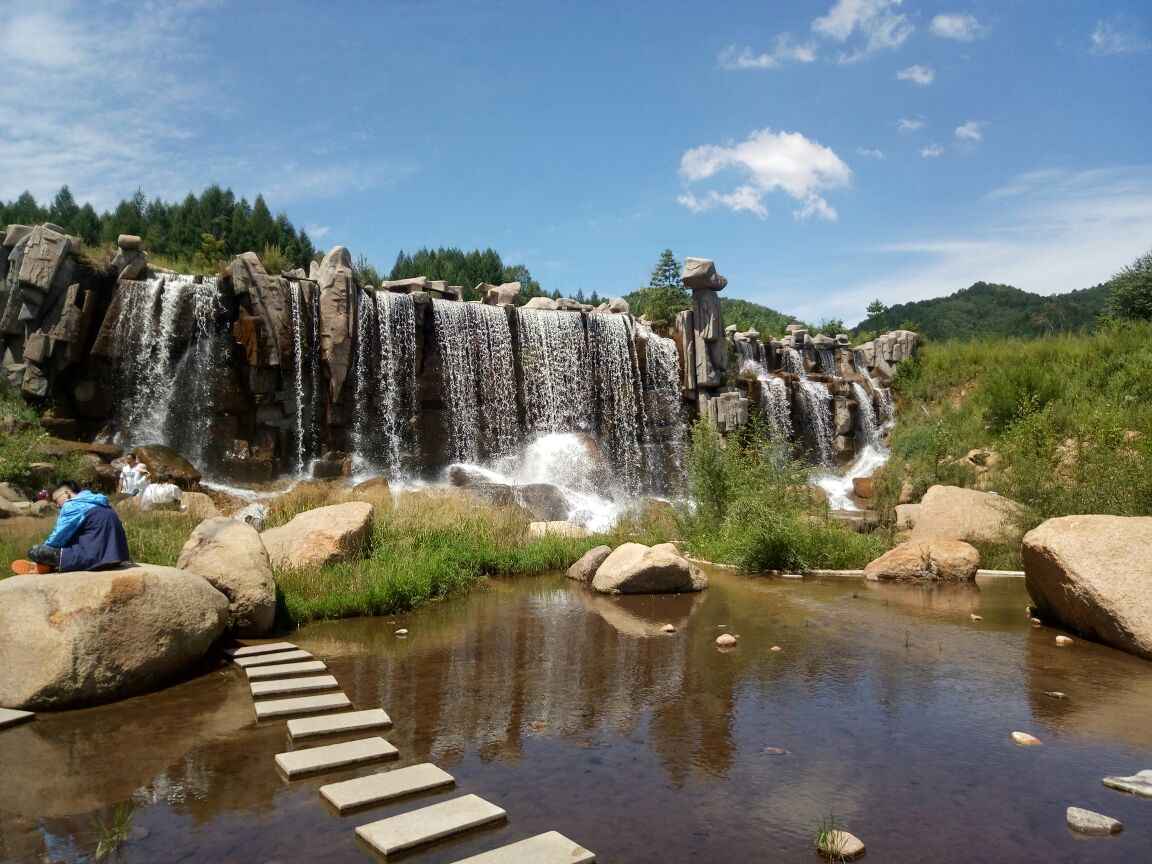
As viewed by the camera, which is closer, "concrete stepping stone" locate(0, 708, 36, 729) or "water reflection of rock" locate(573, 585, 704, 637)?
"concrete stepping stone" locate(0, 708, 36, 729)

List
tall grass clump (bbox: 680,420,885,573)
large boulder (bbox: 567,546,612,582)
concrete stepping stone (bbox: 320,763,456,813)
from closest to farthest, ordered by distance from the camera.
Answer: concrete stepping stone (bbox: 320,763,456,813) < large boulder (bbox: 567,546,612,582) < tall grass clump (bbox: 680,420,885,573)

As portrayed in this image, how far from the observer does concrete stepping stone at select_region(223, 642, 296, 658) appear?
645 centimetres

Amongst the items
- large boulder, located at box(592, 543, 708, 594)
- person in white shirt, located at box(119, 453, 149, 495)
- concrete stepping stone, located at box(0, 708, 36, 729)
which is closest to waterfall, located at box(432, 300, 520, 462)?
person in white shirt, located at box(119, 453, 149, 495)

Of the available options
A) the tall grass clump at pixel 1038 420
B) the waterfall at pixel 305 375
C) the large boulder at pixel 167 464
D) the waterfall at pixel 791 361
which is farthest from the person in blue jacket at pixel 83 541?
the waterfall at pixel 791 361

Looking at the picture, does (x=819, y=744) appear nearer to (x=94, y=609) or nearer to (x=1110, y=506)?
(x=94, y=609)

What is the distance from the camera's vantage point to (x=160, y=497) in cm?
1281

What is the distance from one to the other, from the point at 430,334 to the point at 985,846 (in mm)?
18845

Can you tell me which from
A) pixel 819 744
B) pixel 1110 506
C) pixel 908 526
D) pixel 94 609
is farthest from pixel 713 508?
pixel 94 609

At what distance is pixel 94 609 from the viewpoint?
17.1 feet

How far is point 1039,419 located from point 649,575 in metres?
8.72

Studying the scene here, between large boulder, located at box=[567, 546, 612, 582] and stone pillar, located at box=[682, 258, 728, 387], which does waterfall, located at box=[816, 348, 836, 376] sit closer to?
stone pillar, located at box=[682, 258, 728, 387]

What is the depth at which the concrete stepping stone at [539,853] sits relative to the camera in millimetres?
3117

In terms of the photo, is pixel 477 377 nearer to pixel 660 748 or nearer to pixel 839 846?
pixel 660 748

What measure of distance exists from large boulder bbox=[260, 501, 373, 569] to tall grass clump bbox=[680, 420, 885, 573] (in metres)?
5.44
